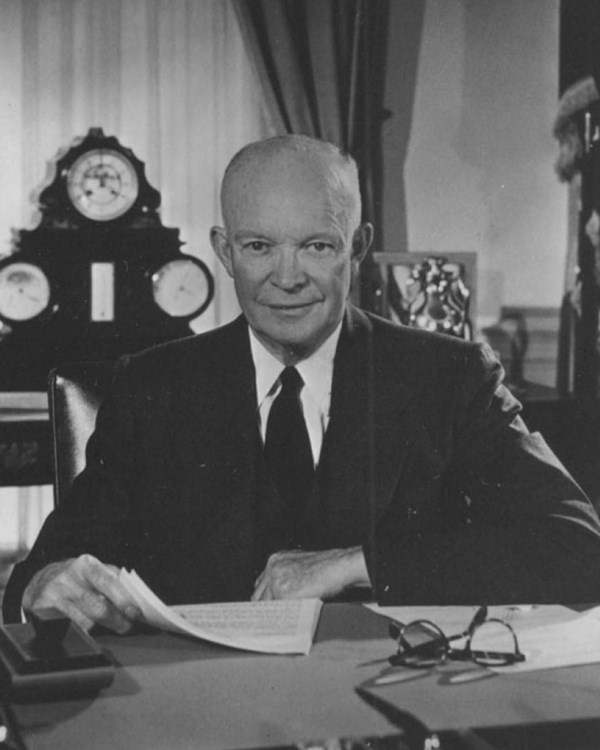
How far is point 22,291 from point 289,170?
2561 millimetres

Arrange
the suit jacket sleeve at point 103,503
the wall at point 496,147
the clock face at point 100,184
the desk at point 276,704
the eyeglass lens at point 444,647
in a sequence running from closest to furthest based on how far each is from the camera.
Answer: the desk at point 276,704 < the eyeglass lens at point 444,647 < the suit jacket sleeve at point 103,503 < the clock face at point 100,184 < the wall at point 496,147

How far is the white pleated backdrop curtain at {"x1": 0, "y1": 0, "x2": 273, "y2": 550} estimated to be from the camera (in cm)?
464

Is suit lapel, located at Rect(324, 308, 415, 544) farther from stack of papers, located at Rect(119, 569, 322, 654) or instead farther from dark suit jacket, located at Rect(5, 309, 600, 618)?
stack of papers, located at Rect(119, 569, 322, 654)

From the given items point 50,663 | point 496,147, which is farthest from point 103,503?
point 496,147

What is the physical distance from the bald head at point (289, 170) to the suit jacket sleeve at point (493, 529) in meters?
0.36

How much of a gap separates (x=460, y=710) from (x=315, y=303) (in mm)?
915

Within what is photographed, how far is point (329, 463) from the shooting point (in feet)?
5.78

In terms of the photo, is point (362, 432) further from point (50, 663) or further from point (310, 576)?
point (50, 663)

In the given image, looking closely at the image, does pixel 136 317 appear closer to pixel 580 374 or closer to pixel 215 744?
pixel 580 374

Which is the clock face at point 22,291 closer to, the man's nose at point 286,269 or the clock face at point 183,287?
the clock face at point 183,287

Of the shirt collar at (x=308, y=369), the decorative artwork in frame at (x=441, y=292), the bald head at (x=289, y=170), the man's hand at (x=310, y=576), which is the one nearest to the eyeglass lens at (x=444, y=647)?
the man's hand at (x=310, y=576)

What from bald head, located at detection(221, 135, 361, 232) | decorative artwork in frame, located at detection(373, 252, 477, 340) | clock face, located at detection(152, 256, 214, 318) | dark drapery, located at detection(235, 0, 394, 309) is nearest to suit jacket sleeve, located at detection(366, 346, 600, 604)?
bald head, located at detection(221, 135, 361, 232)

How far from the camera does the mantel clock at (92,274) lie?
162 inches

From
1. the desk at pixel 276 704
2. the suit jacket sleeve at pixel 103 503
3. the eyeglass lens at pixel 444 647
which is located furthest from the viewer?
the suit jacket sleeve at pixel 103 503
